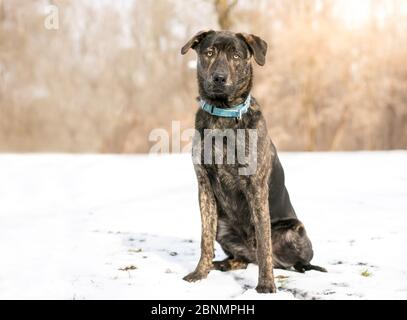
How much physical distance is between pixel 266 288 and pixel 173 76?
527 inches

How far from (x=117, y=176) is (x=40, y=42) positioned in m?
7.48

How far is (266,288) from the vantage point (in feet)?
14.5

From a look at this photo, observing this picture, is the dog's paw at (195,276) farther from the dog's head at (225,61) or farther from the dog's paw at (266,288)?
the dog's head at (225,61)

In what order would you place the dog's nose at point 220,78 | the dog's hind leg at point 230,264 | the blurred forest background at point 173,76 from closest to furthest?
the dog's nose at point 220,78 → the dog's hind leg at point 230,264 → the blurred forest background at point 173,76

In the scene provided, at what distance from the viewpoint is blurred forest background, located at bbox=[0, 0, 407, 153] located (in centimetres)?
1602

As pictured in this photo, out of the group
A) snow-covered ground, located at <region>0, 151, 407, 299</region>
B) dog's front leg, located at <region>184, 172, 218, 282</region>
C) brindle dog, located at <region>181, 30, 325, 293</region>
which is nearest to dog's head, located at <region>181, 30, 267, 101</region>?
brindle dog, located at <region>181, 30, 325, 293</region>

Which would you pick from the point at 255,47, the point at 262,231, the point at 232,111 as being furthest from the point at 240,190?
the point at 255,47

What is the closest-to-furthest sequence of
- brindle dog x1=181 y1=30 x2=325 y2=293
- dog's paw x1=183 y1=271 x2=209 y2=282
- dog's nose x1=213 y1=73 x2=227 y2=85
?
dog's nose x1=213 y1=73 x2=227 y2=85 < brindle dog x1=181 y1=30 x2=325 y2=293 < dog's paw x1=183 y1=271 x2=209 y2=282

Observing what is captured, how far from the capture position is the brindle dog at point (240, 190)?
4.52 m

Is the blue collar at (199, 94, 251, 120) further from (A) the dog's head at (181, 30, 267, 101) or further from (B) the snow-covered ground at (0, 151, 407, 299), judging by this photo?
(B) the snow-covered ground at (0, 151, 407, 299)

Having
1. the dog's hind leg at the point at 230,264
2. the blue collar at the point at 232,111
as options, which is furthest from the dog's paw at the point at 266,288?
the blue collar at the point at 232,111

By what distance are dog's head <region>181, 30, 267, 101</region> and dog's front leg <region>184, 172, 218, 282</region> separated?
0.84 meters

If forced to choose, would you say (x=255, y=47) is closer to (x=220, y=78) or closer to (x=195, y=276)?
(x=220, y=78)

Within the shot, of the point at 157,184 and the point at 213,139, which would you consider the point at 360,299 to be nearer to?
the point at 213,139
